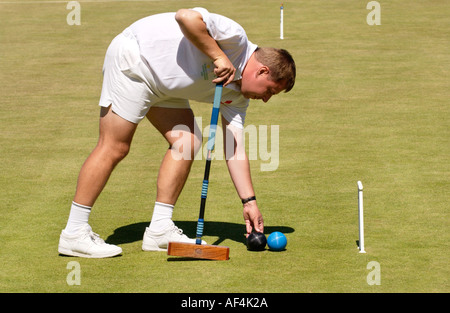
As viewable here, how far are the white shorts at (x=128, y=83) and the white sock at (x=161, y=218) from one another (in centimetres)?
69

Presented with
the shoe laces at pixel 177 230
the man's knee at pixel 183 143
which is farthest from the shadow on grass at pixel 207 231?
the man's knee at pixel 183 143

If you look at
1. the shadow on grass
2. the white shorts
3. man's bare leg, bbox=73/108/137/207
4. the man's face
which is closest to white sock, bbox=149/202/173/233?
the shadow on grass

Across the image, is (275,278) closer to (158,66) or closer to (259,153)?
(158,66)

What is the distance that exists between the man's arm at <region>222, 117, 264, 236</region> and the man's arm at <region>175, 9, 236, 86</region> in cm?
63

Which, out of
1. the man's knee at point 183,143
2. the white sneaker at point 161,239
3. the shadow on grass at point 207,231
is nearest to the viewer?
the white sneaker at point 161,239

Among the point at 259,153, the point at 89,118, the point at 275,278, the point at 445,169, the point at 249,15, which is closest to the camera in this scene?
the point at 275,278

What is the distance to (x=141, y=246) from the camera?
598 cm

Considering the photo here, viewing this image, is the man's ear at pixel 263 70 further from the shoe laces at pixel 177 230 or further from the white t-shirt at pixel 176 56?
the shoe laces at pixel 177 230

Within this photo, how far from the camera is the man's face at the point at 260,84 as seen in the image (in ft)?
18.3

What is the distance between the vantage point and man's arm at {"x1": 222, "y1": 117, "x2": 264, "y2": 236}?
5.85 metres

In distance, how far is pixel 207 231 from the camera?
6395mm

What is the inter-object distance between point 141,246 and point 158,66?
1343 millimetres

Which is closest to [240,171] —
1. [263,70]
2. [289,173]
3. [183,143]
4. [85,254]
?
A: [183,143]

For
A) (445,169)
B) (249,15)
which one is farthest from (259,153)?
(249,15)
